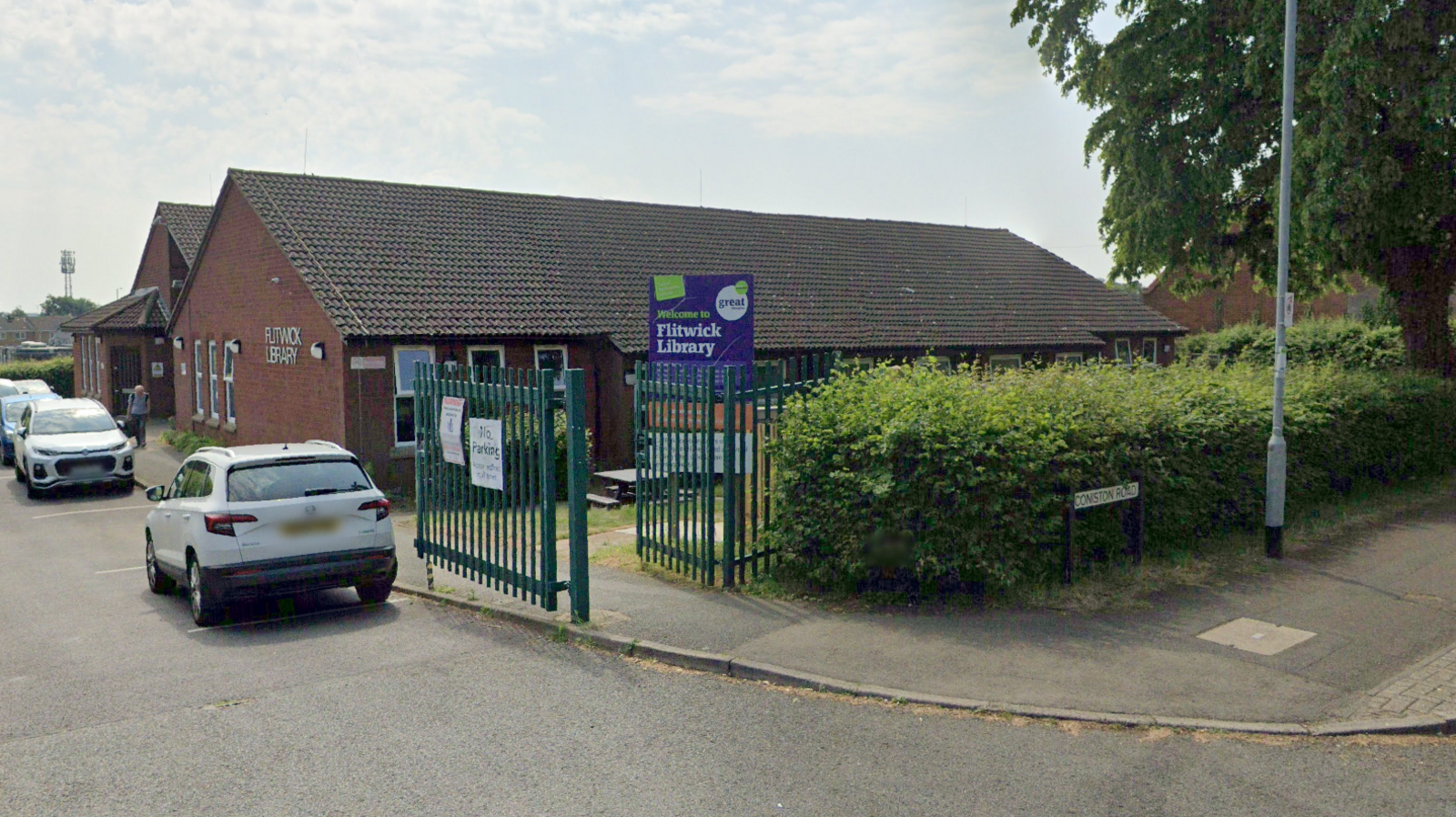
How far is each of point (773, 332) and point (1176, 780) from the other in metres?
18.2

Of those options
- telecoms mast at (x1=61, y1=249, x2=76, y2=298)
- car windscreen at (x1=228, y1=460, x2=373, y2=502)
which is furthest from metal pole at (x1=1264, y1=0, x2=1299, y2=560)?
telecoms mast at (x1=61, y1=249, x2=76, y2=298)

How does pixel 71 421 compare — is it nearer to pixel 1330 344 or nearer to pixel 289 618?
pixel 289 618

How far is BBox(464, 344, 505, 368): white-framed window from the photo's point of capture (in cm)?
1922

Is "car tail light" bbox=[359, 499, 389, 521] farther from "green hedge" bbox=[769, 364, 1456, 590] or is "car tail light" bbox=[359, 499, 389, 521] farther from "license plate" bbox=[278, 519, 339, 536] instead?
"green hedge" bbox=[769, 364, 1456, 590]

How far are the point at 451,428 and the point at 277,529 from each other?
1.73 m

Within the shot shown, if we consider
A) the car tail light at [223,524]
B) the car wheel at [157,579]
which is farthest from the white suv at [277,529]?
the car wheel at [157,579]

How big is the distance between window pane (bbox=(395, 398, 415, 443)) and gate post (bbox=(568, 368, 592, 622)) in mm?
10910

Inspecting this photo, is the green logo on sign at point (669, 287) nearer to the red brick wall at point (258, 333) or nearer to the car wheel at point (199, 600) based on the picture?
the car wheel at point (199, 600)

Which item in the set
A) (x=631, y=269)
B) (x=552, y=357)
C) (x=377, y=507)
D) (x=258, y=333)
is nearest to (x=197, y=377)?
(x=258, y=333)

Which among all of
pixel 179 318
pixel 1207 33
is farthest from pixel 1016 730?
pixel 179 318

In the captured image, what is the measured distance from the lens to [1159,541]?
10.1m

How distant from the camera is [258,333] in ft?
71.6

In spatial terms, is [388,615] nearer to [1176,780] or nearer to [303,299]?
[1176,780]

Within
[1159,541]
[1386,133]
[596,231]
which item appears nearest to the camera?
[1159,541]
